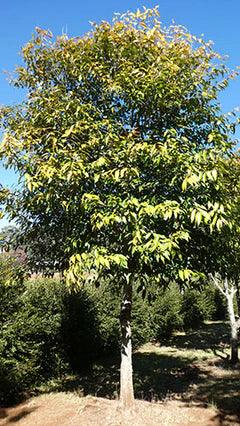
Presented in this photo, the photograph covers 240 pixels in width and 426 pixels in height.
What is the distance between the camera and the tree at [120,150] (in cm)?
589

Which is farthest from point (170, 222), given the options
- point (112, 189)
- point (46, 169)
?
point (46, 169)

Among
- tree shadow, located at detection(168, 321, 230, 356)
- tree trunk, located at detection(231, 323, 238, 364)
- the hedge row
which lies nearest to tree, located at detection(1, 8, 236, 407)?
the hedge row

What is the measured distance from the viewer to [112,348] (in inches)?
619

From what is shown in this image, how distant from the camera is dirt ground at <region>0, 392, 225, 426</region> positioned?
699cm

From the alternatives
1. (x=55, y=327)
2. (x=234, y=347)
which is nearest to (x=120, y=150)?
(x=55, y=327)

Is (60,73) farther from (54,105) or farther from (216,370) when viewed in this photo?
(216,370)

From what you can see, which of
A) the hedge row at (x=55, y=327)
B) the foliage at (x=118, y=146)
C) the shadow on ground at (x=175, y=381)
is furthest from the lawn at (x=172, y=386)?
the foliage at (x=118, y=146)

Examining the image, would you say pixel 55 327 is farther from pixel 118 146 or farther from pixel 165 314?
pixel 165 314

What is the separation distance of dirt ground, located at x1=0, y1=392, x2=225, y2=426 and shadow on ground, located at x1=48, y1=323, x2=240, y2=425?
49cm

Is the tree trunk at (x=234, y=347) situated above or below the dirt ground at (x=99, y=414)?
above

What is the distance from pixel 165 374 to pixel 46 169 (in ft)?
31.1

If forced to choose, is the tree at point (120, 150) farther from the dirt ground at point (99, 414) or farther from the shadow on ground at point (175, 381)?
the shadow on ground at point (175, 381)

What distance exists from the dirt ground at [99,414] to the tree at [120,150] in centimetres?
44

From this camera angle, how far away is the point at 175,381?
1181 cm
